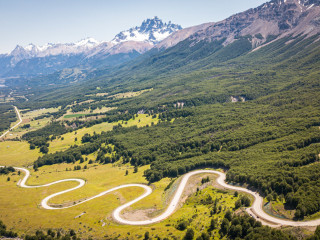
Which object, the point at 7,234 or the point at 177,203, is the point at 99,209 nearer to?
the point at 177,203

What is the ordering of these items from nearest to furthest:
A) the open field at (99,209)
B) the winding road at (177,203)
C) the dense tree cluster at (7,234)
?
1. the winding road at (177,203)
2. the open field at (99,209)
3. the dense tree cluster at (7,234)

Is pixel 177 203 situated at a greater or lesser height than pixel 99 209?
lesser

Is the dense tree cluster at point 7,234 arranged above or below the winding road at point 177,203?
above

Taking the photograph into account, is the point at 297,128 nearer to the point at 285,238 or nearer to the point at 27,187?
the point at 285,238

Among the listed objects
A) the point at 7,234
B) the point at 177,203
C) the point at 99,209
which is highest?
the point at 7,234

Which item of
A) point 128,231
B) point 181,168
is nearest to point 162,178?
point 181,168

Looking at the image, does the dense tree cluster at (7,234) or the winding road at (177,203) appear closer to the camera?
the winding road at (177,203)

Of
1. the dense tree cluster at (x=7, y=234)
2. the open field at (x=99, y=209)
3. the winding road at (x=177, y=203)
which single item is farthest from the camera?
the dense tree cluster at (x=7, y=234)

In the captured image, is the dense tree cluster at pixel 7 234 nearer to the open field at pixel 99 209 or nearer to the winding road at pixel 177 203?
the open field at pixel 99 209

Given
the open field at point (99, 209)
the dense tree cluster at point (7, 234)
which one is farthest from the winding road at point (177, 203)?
the dense tree cluster at point (7, 234)

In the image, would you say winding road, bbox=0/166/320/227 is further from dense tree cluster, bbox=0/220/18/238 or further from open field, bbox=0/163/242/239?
dense tree cluster, bbox=0/220/18/238

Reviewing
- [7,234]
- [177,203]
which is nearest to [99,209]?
[177,203]
